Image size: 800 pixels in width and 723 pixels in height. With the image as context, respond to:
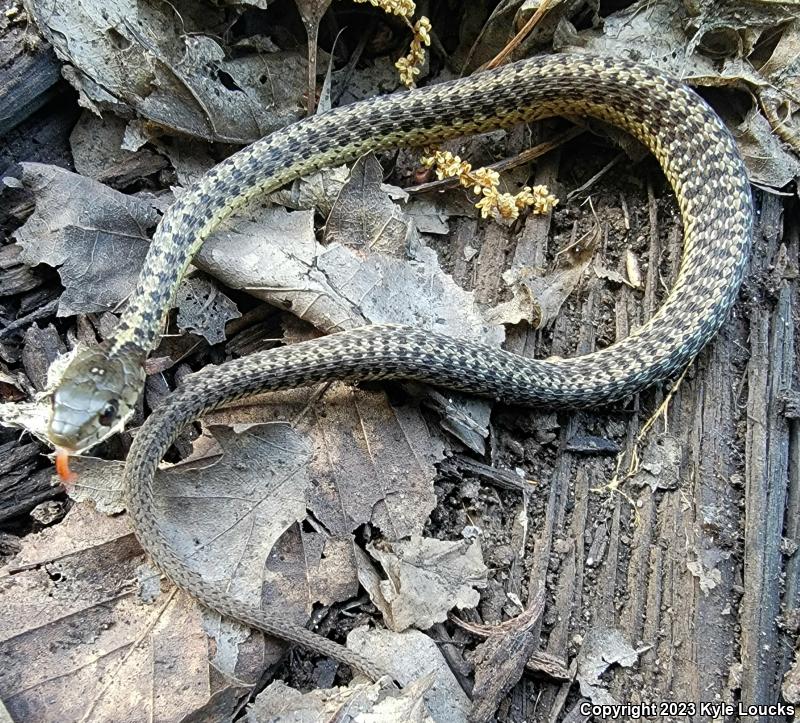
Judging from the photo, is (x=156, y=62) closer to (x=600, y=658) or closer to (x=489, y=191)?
(x=489, y=191)

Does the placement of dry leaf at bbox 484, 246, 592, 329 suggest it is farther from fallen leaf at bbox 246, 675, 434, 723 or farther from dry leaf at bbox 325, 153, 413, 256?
fallen leaf at bbox 246, 675, 434, 723

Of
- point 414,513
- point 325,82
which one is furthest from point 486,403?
point 325,82

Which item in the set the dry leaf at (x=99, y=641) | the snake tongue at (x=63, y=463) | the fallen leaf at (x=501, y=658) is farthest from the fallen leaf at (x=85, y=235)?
the fallen leaf at (x=501, y=658)

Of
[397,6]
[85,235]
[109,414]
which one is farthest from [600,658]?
[397,6]

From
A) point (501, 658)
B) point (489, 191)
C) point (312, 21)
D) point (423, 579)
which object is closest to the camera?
point (501, 658)

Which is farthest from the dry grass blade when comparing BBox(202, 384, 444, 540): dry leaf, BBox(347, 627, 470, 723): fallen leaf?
BBox(347, 627, 470, 723): fallen leaf

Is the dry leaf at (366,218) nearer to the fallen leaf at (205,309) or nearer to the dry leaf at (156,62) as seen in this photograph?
the fallen leaf at (205,309)
